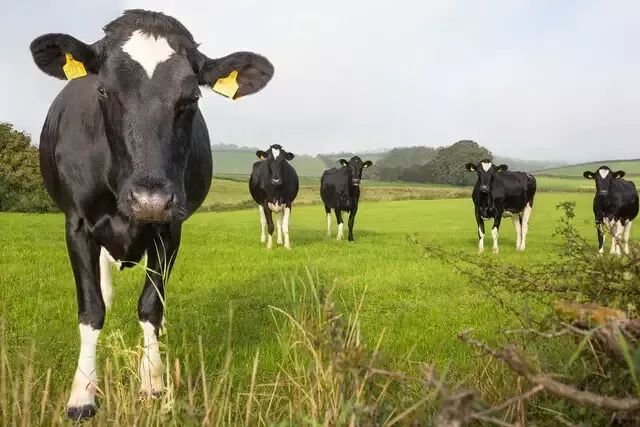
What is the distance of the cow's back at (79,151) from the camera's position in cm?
405

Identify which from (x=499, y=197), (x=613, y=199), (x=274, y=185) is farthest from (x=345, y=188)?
(x=613, y=199)

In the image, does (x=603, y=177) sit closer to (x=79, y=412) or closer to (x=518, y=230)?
(x=518, y=230)

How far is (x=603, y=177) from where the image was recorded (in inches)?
696

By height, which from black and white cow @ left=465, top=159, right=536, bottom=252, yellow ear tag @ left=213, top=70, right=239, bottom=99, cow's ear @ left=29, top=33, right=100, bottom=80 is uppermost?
cow's ear @ left=29, top=33, right=100, bottom=80

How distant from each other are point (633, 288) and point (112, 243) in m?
3.44

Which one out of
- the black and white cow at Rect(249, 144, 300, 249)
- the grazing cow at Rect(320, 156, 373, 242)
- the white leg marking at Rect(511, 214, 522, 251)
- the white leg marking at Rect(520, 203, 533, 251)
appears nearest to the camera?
the black and white cow at Rect(249, 144, 300, 249)

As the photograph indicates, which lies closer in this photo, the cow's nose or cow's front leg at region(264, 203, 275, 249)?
the cow's nose

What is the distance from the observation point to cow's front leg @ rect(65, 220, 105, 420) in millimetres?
3696

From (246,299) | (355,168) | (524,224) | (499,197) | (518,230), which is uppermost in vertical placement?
(355,168)

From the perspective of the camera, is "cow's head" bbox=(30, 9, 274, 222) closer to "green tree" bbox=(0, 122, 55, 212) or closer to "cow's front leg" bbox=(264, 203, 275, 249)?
"cow's front leg" bbox=(264, 203, 275, 249)

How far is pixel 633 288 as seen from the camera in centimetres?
240

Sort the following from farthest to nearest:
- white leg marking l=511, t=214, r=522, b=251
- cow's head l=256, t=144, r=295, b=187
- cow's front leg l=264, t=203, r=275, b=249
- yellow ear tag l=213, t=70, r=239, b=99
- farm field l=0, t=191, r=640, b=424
→ white leg marking l=511, t=214, r=522, b=251
cow's head l=256, t=144, r=295, b=187
cow's front leg l=264, t=203, r=275, b=249
farm field l=0, t=191, r=640, b=424
yellow ear tag l=213, t=70, r=239, b=99

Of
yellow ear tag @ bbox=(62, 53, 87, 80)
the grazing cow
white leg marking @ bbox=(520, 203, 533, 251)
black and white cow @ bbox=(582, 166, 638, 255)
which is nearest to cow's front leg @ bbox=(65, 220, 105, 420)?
yellow ear tag @ bbox=(62, 53, 87, 80)

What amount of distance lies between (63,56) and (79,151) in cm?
72
